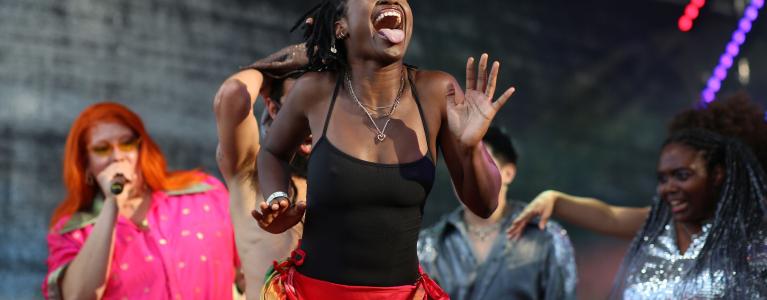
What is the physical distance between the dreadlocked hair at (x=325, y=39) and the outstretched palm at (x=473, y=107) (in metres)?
0.28

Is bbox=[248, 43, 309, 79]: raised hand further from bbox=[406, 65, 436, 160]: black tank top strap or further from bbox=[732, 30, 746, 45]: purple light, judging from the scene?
bbox=[732, 30, 746, 45]: purple light

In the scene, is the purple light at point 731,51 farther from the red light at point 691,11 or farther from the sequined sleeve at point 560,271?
the sequined sleeve at point 560,271

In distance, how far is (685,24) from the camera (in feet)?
20.2

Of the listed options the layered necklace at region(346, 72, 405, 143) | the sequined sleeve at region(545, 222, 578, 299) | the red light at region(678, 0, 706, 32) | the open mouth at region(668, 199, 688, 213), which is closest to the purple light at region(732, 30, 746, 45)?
the red light at region(678, 0, 706, 32)

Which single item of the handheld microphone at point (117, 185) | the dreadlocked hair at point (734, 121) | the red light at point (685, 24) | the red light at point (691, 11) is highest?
the red light at point (691, 11)

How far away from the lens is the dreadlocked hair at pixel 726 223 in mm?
3689

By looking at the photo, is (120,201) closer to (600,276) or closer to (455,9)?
(455,9)

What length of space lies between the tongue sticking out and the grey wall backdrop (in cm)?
285

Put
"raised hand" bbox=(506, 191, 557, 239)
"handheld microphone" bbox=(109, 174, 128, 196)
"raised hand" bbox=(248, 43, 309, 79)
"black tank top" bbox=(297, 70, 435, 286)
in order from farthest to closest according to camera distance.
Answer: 1. "raised hand" bbox=(506, 191, 557, 239)
2. "handheld microphone" bbox=(109, 174, 128, 196)
3. "raised hand" bbox=(248, 43, 309, 79)
4. "black tank top" bbox=(297, 70, 435, 286)

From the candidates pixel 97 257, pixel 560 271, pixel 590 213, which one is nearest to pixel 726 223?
pixel 590 213

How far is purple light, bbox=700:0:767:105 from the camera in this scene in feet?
19.5

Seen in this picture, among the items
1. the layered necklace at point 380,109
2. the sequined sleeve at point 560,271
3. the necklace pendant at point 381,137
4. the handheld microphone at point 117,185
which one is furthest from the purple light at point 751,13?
the necklace pendant at point 381,137

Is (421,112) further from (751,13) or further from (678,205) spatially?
(751,13)

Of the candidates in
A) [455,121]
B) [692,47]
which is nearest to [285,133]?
[455,121]
